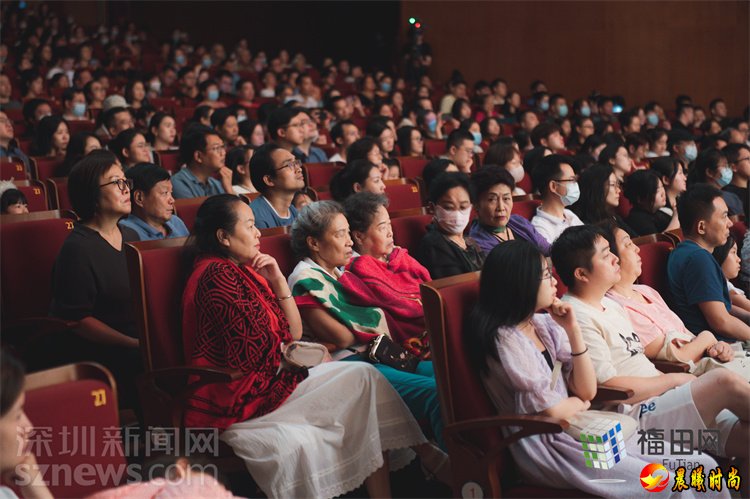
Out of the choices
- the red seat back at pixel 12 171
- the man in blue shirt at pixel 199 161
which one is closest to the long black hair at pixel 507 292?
the man in blue shirt at pixel 199 161

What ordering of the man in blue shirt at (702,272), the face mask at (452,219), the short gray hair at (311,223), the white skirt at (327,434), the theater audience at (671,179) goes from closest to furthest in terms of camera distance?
the white skirt at (327,434) < the short gray hair at (311,223) < the man in blue shirt at (702,272) < the face mask at (452,219) < the theater audience at (671,179)

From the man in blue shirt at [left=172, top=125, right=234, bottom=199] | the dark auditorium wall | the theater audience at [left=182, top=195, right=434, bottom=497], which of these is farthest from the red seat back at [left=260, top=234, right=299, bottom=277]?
the dark auditorium wall

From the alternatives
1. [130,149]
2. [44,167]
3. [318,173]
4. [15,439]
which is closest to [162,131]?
[44,167]

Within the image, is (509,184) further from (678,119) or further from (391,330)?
(678,119)

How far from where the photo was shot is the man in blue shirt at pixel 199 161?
3709 mm

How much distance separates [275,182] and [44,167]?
1546mm

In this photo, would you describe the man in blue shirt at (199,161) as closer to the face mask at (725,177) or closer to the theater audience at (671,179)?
the theater audience at (671,179)

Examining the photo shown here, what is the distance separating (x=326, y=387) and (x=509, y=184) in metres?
1.18

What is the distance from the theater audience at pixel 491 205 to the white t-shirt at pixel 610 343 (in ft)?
2.45

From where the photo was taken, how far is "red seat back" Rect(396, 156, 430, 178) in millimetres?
4652

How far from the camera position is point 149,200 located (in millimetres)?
2682

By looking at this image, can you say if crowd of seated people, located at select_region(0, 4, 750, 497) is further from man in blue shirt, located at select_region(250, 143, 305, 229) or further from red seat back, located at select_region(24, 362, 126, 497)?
red seat back, located at select_region(24, 362, 126, 497)

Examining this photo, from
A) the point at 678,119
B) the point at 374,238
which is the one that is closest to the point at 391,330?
the point at 374,238

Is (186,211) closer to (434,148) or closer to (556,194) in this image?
(556,194)
